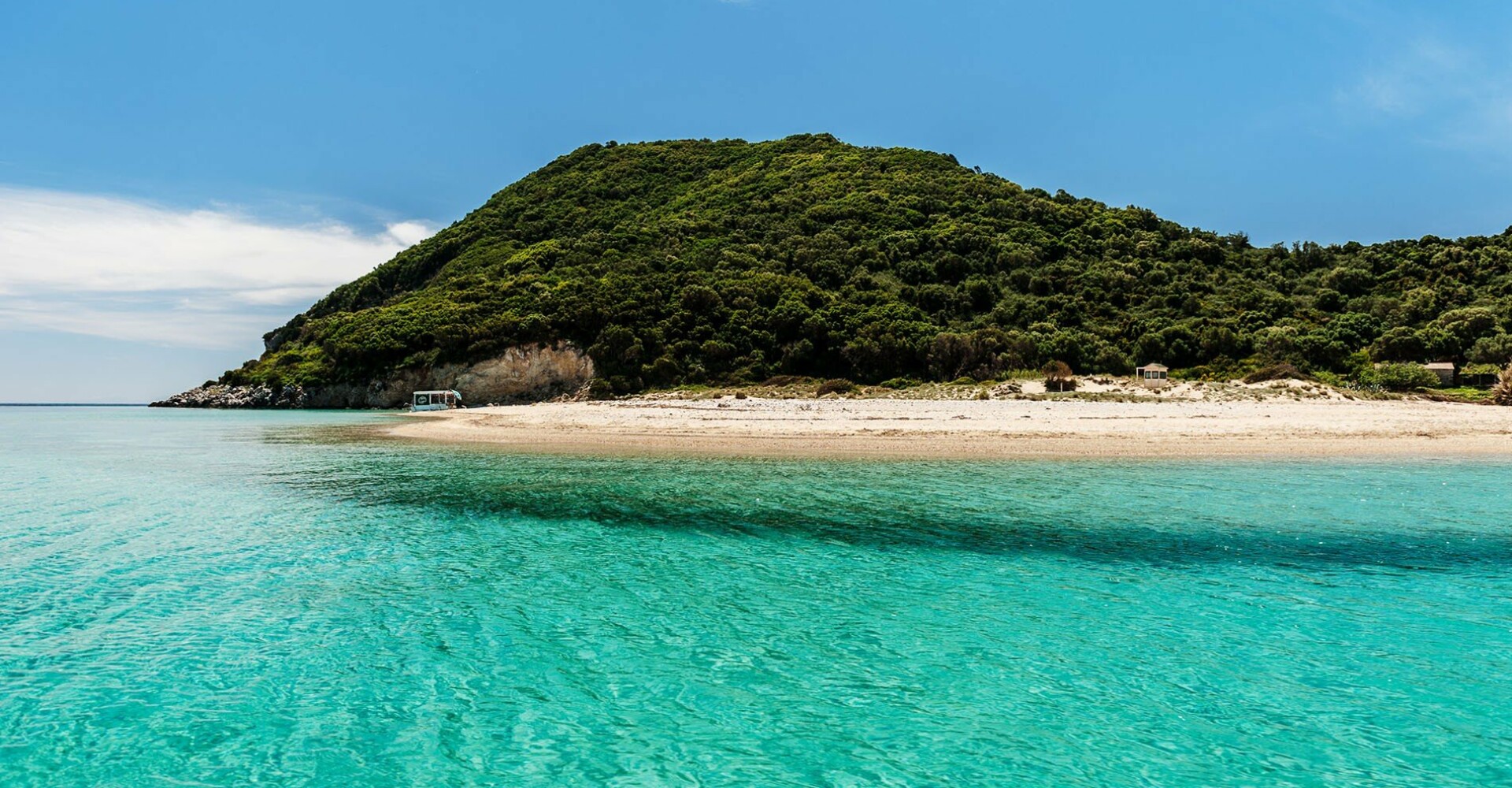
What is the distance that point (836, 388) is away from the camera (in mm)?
55531

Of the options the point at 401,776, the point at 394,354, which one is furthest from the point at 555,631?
the point at 394,354

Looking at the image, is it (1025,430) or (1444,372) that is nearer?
(1025,430)

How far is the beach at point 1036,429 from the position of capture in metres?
26.1

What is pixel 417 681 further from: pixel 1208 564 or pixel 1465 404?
pixel 1465 404

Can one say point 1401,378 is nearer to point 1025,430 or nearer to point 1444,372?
point 1444,372

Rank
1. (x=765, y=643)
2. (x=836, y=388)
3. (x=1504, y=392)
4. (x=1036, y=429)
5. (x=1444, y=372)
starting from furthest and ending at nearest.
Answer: (x=836, y=388) → (x=1444, y=372) → (x=1504, y=392) → (x=1036, y=429) → (x=765, y=643)

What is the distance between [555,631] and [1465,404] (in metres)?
46.0

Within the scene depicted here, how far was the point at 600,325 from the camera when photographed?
7150cm

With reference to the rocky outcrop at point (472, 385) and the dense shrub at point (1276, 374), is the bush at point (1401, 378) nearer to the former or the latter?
the dense shrub at point (1276, 374)

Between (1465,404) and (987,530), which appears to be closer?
(987,530)

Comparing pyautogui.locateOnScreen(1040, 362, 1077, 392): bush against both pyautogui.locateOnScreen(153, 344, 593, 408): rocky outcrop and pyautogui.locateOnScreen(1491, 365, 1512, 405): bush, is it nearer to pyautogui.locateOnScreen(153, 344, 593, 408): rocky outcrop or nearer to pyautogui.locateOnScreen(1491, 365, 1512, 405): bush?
pyautogui.locateOnScreen(1491, 365, 1512, 405): bush

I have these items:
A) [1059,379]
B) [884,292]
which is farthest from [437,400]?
[1059,379]

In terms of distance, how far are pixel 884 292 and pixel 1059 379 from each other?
3013 centimetres

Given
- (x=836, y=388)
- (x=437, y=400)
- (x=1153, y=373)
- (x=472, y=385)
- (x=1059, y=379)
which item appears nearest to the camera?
(x=1059, y=379)
